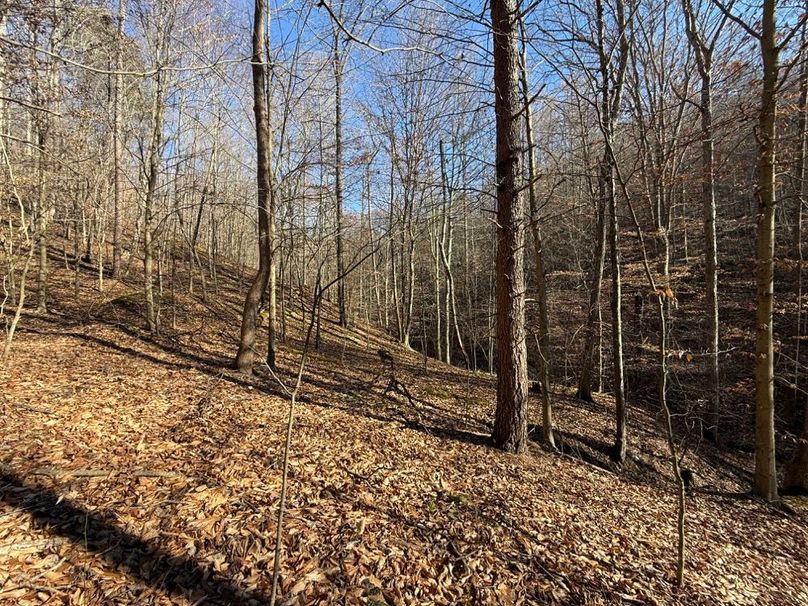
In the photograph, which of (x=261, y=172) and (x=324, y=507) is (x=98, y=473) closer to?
(x=324, y=507)

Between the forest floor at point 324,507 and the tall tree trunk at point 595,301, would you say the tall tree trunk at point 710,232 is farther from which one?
the forest floor at point 324,507

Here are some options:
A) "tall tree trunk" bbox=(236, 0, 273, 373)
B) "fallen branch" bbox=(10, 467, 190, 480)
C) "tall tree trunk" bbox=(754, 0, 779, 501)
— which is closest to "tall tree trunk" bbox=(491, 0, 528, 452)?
"tall tree trunk" bbox=(754, 0, 779, 501)

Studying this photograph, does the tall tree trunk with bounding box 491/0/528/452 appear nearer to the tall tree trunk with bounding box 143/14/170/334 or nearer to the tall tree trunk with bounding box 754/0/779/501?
the tall tree trunk with bounding box 754/0/779/501

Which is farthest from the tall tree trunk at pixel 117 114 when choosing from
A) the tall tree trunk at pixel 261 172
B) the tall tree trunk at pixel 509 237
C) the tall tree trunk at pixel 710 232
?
the tall tree trunk at pixel 710 232

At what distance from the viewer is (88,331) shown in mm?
8547

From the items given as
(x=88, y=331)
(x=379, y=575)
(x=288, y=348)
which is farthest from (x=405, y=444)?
(x=88, y=331)

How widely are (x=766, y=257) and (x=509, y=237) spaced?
12.5ft

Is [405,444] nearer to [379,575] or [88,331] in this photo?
[379,575]

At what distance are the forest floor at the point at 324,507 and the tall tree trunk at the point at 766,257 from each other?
2.47ft

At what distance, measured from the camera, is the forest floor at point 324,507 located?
8.88 feet

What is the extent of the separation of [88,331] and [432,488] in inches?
335

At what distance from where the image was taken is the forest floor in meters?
2.71

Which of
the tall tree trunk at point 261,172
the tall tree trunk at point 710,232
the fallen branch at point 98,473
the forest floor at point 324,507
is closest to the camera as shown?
the forest floor at point 324,507

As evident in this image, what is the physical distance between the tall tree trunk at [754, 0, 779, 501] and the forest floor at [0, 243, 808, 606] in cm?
75
